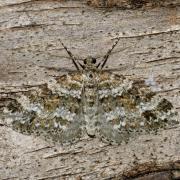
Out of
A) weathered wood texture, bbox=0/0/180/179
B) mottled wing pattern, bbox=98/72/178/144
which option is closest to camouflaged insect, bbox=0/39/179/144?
mottled wing pattern, bbox=98/72/178/144

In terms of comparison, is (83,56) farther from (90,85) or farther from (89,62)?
(90,85)

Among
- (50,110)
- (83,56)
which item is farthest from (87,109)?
(83,56)

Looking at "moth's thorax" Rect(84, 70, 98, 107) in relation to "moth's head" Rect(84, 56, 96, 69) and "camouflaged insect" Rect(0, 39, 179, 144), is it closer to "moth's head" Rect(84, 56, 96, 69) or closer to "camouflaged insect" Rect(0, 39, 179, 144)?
"camouflaged insect" Rect(0, 39, 179, 144)

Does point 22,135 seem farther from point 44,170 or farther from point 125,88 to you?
point 125,88

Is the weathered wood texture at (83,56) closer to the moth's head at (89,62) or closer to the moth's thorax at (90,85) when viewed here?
the moth's head at (89,62)

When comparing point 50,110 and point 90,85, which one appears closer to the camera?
point 50,110

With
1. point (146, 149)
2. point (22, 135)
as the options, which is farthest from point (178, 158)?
point (22, 135)
